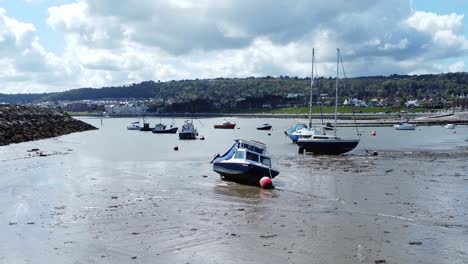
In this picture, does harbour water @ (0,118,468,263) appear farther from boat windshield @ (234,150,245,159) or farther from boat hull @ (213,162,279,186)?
boat windshield @ (234,150,245,159)

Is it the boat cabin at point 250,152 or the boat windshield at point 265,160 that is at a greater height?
the boat cabin at point 250,152

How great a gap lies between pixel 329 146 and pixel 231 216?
28.0 metres

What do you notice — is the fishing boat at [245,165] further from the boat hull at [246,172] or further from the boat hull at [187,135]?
the boat hull at [187,135]

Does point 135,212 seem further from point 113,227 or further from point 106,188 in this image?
point 106,188

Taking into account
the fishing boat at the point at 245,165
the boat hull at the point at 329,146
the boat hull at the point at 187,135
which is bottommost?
the boat hull at the point at 187,135

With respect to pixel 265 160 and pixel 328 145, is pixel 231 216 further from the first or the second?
pixel 328 145

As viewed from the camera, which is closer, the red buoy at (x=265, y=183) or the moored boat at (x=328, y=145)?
the red buoy at (x=265, y=183)

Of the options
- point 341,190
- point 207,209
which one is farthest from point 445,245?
point 341,190

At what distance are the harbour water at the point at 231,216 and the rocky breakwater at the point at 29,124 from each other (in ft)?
86.4

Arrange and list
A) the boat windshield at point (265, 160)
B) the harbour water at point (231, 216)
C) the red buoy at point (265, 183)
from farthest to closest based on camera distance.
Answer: the boat windshield at point (265, 160)
the red buoy at point (265, 183)
the harbour water at point (231, 216)

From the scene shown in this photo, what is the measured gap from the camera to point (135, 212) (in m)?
21.2

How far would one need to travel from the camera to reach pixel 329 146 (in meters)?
47.1

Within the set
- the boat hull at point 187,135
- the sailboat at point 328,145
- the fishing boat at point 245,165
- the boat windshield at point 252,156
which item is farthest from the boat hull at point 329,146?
the boat hull at point 187,135

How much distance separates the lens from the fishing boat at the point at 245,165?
94.1 feet
